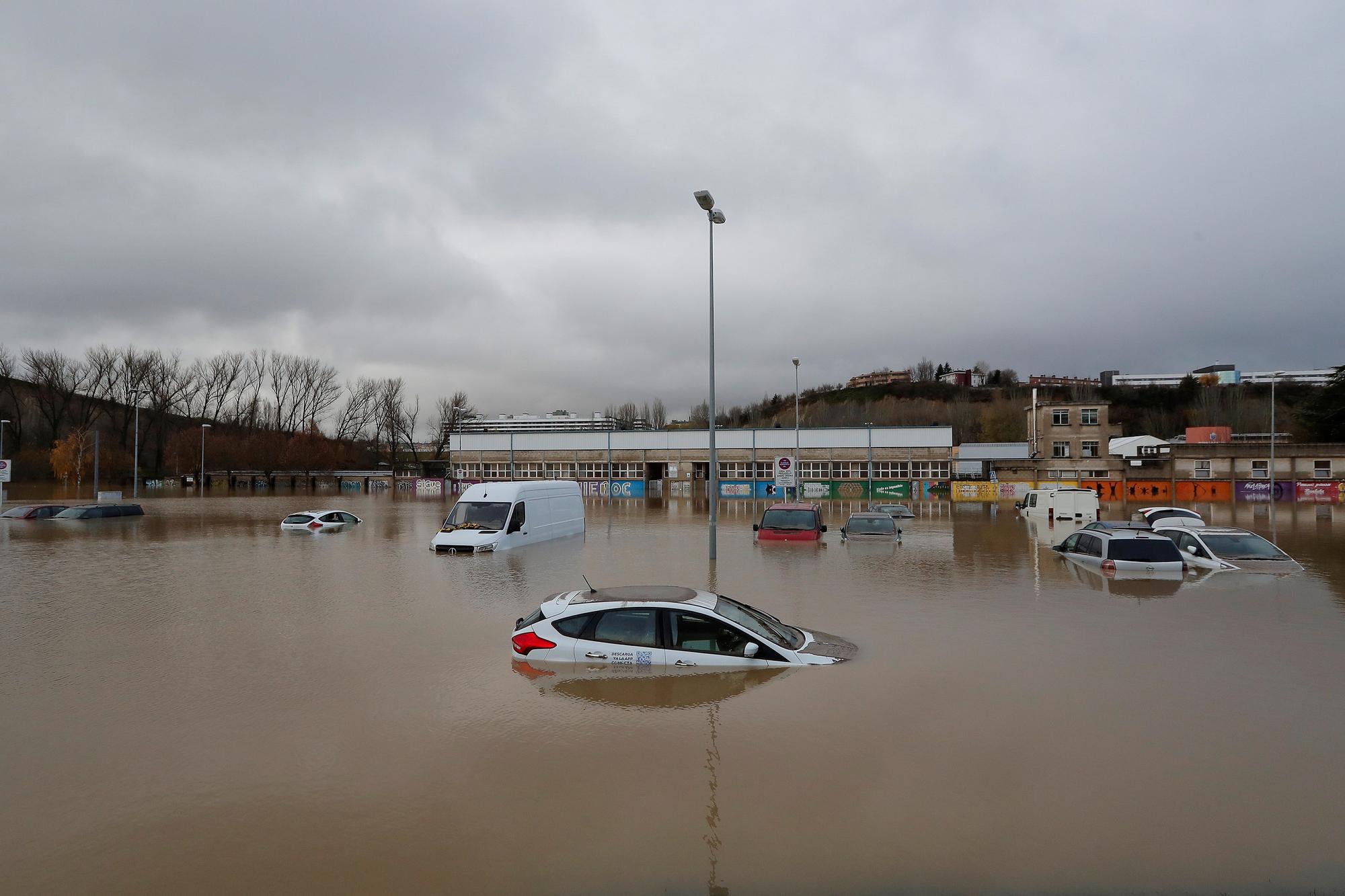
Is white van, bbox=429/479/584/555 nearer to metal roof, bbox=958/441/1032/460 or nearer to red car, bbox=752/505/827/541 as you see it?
red car, bbox=752/505/827/541

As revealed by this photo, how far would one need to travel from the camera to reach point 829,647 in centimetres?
991

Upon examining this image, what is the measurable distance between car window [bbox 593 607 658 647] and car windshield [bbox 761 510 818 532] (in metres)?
15.5

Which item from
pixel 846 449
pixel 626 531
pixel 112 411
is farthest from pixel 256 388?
pixel 626 531

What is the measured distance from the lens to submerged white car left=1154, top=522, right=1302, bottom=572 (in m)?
17.5

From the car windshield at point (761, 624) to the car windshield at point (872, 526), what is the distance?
585 inches

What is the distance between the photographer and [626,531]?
29188 mm

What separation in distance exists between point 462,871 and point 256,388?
4284 inches

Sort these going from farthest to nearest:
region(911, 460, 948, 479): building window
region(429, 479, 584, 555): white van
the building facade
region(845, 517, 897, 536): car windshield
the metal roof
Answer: the building facade
the metal roof
region(911, 460, 948, 479): building window
region(845, 517, 897, 536): car windshield
region(429, 479, 584, 555): white van

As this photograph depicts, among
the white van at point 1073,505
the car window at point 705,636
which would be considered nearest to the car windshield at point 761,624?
the car window at point 705,636

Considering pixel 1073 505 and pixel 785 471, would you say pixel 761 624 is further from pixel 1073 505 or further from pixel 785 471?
pixel 1073 505

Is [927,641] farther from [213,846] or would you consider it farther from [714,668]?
[213,846]

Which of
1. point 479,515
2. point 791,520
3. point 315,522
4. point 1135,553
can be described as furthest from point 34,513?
point 1135,553

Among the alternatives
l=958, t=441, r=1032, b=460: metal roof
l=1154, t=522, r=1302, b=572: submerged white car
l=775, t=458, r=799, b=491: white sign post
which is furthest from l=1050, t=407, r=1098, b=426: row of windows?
l=1154, t=522, r=1302, b=572: submerged white car

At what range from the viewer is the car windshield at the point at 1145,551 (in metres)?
16.9
